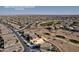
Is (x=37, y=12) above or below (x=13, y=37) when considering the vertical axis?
above

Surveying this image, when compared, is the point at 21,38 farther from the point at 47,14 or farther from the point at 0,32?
the point at 47,14
